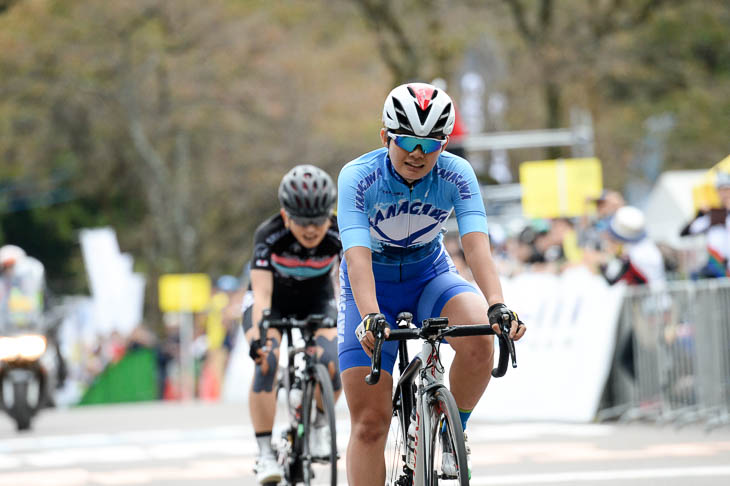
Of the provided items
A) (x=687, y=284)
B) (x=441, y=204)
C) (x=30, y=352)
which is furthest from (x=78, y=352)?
(x=441, y=204)

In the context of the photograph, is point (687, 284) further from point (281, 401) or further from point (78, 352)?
point (78, 352)

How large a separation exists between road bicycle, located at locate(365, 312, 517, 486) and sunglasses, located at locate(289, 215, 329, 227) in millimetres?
2276

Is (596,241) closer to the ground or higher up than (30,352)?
higher up

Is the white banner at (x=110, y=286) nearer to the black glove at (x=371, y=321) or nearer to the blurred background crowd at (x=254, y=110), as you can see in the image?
the blurred background crowd at (x=254, y=110)

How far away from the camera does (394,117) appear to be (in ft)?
20.4

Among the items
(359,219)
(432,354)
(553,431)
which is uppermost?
(359,219)

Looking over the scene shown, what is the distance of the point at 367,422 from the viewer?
263 inches

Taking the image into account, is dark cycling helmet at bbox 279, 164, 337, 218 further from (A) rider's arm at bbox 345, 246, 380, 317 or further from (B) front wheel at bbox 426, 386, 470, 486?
(B) front wheel at bbox 426, 386, 470, 486

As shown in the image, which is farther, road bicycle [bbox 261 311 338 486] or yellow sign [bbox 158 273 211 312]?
yellow sign [bbox 158 273 211 312]

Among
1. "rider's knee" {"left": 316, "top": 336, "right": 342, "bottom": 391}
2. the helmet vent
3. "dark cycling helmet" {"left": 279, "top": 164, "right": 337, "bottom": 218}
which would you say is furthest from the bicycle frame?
"rider's knee" {"left": 316, "top": 336, "right": 342, "bottom": 391}

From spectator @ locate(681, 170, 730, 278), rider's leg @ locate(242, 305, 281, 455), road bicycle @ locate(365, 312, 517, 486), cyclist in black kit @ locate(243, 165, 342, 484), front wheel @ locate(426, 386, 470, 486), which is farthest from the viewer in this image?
spectator @ locate(681, 170, 730, 278)

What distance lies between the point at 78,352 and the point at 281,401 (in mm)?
23161

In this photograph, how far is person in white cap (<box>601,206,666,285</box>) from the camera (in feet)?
47.1

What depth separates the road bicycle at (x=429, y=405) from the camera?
19.1 ft
